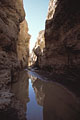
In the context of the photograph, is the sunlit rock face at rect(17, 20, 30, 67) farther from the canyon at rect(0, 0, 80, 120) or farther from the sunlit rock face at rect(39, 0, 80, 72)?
the sunlit rock face at rect(39, 0, 80, 72)

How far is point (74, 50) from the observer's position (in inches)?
278

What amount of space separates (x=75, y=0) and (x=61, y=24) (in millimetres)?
2752

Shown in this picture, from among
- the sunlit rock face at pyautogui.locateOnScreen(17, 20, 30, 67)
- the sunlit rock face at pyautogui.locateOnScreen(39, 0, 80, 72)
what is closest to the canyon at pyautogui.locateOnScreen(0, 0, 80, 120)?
the sunlit rock face at pyautogui.locateOnScreen(39, 0, 80, 72)

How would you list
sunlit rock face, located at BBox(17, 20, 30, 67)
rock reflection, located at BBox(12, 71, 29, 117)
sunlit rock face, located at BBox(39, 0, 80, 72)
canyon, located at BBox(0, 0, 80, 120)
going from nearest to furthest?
canyon, located at BBox(0, 0, 80, 120) < rock reflection, located at BBox(12, 71, 29, 117) < sunlit rock face, located at BBox(39, 0, 80, 72) < sunlit rock face, located at BBox(17, 20, 30, 67)

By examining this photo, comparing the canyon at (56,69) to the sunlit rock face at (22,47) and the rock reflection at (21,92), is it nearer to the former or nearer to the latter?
the rock reflection at (21,92)

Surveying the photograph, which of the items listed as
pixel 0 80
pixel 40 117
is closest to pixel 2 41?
pixel 0 80

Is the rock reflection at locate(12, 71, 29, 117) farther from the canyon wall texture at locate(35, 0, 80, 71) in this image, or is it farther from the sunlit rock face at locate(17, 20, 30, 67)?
the sunlit rock face at locate(17, 20, 30, 67)

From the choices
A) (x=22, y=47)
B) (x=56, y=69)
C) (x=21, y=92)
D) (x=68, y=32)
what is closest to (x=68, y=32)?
(x=68, y=32)

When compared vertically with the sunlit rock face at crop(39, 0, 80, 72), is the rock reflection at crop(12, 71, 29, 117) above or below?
below

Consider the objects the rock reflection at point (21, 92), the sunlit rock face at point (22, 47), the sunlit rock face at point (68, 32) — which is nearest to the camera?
the rock reflection at point (21, 92)

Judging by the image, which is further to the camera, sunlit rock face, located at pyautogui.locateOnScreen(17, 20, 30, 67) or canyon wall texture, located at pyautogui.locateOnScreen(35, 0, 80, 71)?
sunlit rock face, located at pyautogui.locateOnScreen(17, 20, 30, 67)

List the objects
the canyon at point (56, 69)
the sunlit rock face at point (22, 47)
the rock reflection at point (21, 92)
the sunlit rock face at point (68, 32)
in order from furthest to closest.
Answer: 1. the sunlit rock face at point (22, 47)
2. the sunlit rock face at point (68, 32)
3. the rock reflection at point (21, 92)
4. the canyon at point (56, 69)

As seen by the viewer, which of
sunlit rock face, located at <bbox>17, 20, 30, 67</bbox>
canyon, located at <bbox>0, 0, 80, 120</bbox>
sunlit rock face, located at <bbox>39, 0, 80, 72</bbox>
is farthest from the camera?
sunlit rock face, located at <bbox>17, 20, 30, 67</bbox>

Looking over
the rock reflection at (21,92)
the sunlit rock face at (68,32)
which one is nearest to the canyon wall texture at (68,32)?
the sunlit rock face at (68,32)
